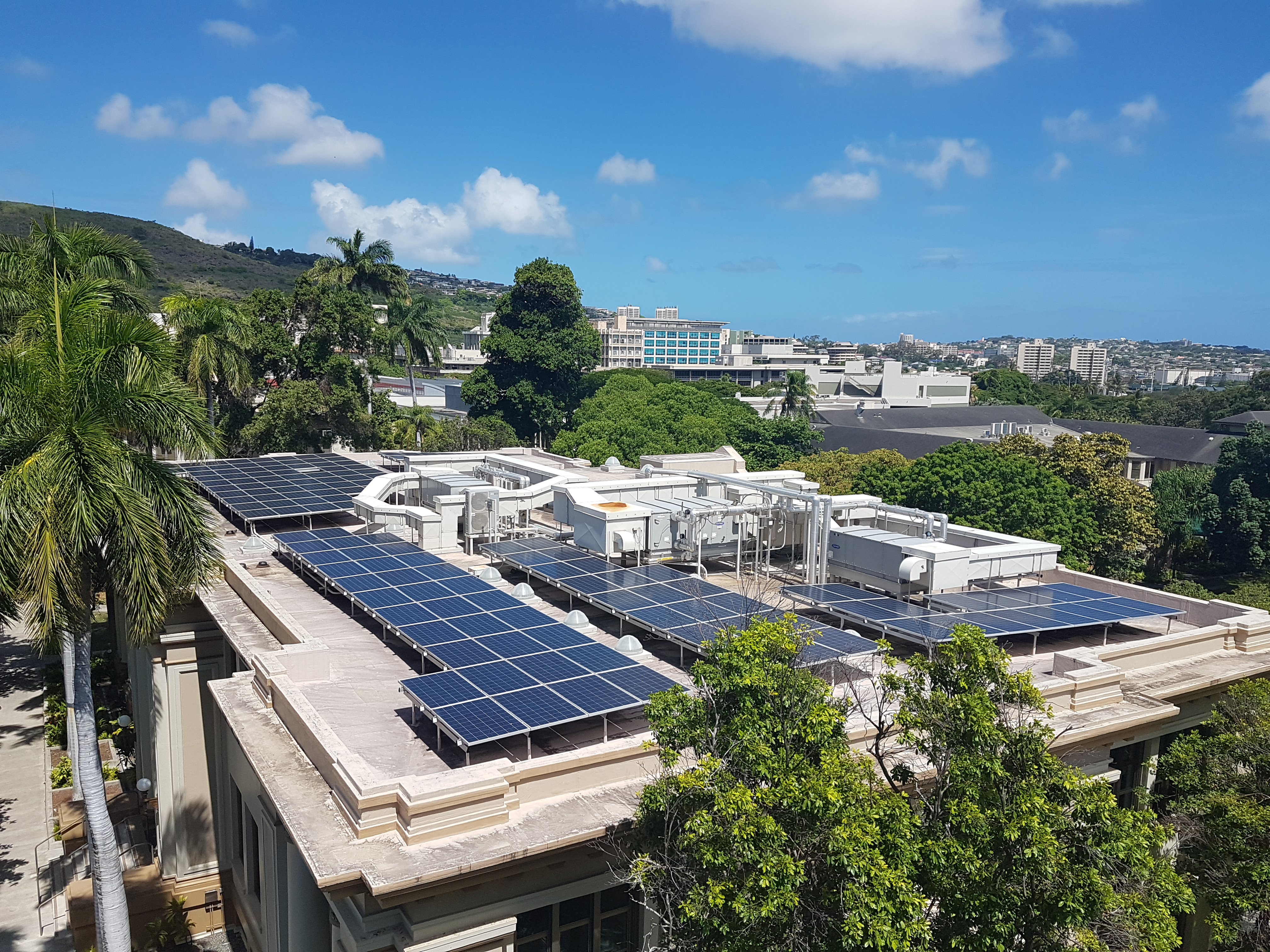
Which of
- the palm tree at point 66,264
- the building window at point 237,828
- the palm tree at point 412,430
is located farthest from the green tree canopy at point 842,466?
the building window at point 237,828

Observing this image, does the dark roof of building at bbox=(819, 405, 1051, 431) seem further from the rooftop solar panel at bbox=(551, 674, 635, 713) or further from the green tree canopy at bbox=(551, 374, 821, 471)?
the rooftop solar panel at bbox=(551, 674, 635, 713)

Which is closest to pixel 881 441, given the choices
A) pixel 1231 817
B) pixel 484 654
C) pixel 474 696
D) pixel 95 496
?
pixel 1231 817

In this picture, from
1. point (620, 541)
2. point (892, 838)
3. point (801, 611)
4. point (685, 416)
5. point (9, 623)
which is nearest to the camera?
point (892, 838)

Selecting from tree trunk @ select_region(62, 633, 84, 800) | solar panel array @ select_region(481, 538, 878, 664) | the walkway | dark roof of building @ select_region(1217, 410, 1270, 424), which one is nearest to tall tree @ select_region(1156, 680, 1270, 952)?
solar panel array @ select_region(481, 538, 878, 664)

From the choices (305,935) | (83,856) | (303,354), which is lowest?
(83,856)

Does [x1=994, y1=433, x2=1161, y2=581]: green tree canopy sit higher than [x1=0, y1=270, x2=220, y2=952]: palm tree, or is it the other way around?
[x1=0, y1=270, x2=220, y2=952]: palm tree

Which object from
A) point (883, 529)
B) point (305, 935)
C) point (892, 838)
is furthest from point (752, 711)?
point (883, 529)

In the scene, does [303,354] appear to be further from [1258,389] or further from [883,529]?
[1258,389]
